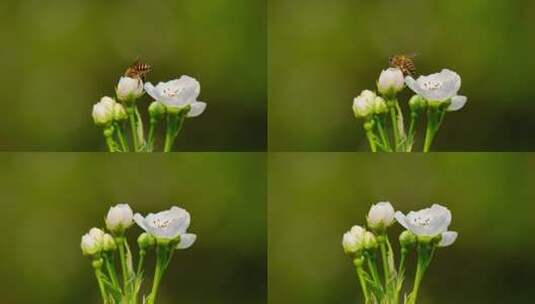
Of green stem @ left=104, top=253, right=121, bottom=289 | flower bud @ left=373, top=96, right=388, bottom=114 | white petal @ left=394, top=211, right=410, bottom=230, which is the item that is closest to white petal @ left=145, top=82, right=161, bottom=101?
green stem @ left=104, top=253, right=121, bottom=289

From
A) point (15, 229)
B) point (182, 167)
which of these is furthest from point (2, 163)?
point (182, 167)

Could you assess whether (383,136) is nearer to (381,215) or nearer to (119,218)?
(381,215)

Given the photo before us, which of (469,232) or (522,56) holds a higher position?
(522,56)

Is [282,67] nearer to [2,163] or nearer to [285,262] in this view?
[285,262]

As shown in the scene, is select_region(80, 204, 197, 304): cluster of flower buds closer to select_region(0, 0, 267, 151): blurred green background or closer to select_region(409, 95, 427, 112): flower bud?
select_region(0, 0, 267, 151): blurred green background

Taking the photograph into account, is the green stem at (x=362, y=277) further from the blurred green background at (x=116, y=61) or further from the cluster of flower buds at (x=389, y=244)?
the blurred green background at (x=116, y=61)

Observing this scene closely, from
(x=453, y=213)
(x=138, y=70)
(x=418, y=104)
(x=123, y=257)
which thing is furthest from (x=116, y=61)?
(x=453, y=213)
